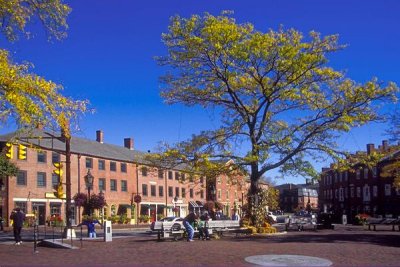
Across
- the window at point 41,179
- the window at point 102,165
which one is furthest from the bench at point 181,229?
the window at point 102,165

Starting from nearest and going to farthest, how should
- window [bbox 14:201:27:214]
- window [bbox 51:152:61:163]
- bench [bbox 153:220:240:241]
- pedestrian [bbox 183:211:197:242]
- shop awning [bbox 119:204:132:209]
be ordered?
pedestrian [bbox 183:211:197:242]
bench [bbox 153:220:240:241]
window [bbox 14:201:27:214]
window [bbox 51:152:61:163]
shop awning [bbox 119:204:132:209]

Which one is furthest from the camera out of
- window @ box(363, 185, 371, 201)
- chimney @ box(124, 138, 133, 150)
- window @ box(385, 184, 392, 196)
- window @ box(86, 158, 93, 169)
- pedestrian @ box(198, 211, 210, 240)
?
window @ box(363, 185, 371, 201)

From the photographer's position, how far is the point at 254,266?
1373 cm

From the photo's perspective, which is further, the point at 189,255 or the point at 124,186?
the point at 124,186

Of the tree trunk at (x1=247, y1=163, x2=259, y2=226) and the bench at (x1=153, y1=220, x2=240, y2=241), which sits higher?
the tree trunk at (x1=247, y1=163, x2=259, y2=226)

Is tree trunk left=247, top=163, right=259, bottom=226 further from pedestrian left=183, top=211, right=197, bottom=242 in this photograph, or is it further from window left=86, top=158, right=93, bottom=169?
window left=86, top=158, right=93, bottom=169

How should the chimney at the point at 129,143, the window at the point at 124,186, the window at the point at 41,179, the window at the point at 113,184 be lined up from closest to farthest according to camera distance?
the window at the point at 41,179 → the window at the point at 113,184 → the window at the point at 124,186 → the chimney at the point at 129,143

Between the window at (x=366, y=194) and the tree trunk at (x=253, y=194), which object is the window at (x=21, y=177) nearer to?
the tree trunk at (x=253, y=194)

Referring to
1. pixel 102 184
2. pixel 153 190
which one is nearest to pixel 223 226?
pixel 102 184

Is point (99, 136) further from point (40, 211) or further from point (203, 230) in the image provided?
point (203, 230)

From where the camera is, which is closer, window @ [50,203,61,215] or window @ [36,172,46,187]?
window @ [36,172,46,187]

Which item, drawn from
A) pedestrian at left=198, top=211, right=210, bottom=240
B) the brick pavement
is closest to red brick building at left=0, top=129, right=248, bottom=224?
pedestrian at left=198, top=211, right=210, bottom=240

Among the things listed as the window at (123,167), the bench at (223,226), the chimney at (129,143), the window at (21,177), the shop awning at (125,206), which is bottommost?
the shop awning at (125,206)

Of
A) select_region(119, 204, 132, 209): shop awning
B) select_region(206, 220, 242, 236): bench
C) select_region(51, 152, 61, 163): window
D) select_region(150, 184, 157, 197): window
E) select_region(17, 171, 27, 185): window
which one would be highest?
select_region(51, 152, 61, 163): window
